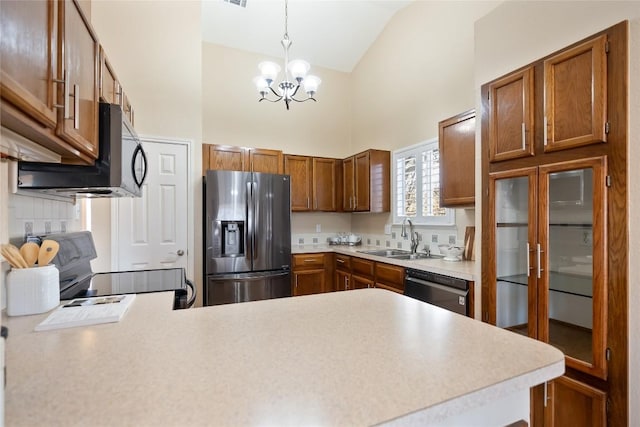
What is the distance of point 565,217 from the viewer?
161 centimetres

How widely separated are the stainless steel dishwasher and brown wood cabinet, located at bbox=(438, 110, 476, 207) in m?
0.65

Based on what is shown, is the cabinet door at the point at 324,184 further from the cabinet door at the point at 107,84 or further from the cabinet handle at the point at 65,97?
the cabinet handle at the point at 65,97

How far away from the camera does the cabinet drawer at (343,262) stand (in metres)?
3.69

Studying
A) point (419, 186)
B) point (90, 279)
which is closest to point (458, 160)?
point (419, 186)

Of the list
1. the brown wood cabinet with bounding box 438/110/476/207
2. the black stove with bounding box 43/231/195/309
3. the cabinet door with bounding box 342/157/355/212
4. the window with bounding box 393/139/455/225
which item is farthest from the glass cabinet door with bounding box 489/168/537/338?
the cabinet door with bounding box 342/157/355/212

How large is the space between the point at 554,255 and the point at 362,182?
2.53m

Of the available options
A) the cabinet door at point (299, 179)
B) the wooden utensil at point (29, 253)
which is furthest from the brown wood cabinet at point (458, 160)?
the wooden utensil at point (29, 253)

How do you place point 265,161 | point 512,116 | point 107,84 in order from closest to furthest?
point 107,84
point 512,116
point 265,161

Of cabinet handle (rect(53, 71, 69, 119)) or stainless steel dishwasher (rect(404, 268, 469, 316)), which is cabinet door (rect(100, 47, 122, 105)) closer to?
cabinet handle (rect(53, 71, 69, 119))

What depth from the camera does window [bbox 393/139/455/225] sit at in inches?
127

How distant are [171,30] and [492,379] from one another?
3679 millimetres

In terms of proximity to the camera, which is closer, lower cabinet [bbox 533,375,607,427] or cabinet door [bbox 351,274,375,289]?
lower cabinet [bbox 533,375,607,427]

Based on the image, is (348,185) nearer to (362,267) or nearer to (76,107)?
(362,267)

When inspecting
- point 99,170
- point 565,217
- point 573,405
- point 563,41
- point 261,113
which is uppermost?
point 261,113
